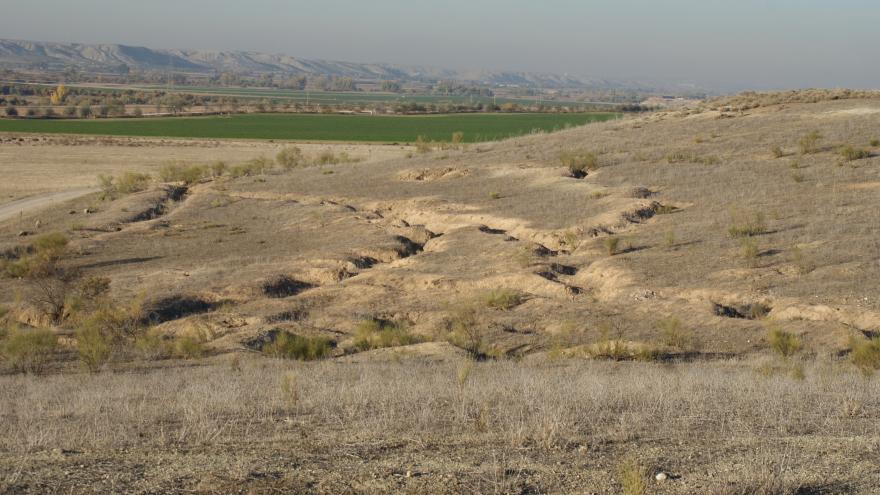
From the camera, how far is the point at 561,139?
4994cm

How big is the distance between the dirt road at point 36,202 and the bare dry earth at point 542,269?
14.6 feet

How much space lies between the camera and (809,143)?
123 feet

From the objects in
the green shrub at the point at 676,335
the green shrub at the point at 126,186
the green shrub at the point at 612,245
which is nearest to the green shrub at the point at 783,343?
the green shrub at the point at 676,335

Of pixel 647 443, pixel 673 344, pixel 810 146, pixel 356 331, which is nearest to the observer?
pixel 647 443

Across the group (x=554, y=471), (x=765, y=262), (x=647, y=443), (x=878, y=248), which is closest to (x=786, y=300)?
(x=765, y=262)

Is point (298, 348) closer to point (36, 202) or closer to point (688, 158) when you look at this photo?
point (688, 158)

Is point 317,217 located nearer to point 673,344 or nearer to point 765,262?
point 765,262

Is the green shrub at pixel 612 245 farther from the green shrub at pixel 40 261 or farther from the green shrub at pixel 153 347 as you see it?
the green shrub at pixel 40 261

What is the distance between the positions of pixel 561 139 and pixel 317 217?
1953 centimetres

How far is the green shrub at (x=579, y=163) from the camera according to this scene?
3953 centimetres

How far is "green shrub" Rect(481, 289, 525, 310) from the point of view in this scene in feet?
69.3

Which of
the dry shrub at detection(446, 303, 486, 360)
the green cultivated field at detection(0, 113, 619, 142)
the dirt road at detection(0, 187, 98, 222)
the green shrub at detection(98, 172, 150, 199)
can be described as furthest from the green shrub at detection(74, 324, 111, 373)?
the green cultivated field at detection(0, 113, 619, 142)

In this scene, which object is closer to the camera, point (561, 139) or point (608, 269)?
point (608, 269)

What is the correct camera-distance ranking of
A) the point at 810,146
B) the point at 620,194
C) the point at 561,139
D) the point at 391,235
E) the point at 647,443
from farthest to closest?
the point at 561,139
the point at 810,146
the point at 620,194
the point at 391,235
the point at 647,443
